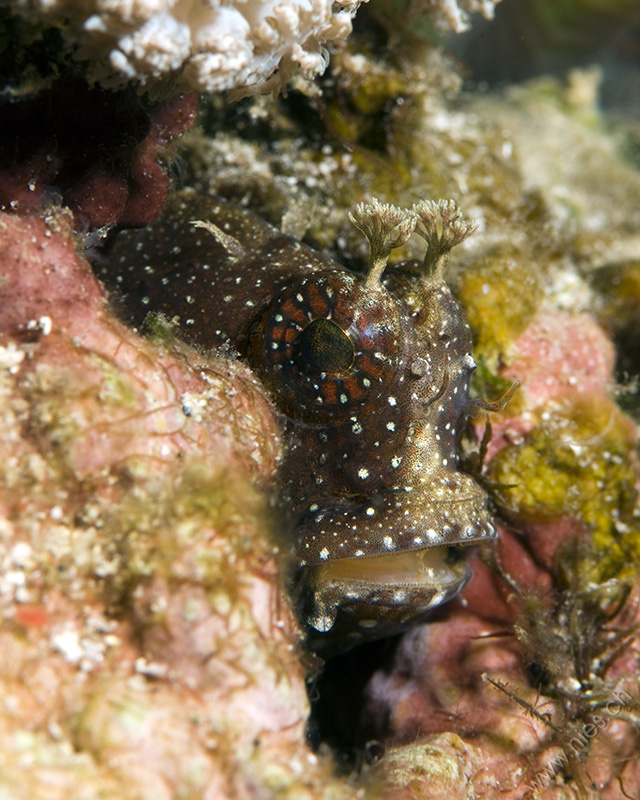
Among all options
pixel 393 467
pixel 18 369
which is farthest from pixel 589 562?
pixel 18 369

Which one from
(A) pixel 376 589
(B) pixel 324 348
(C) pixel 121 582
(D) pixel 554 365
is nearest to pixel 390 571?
(A) pixel 376 589

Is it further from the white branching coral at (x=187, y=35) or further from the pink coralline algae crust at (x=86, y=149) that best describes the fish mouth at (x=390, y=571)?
the white branching coral at (x=187, y=35)

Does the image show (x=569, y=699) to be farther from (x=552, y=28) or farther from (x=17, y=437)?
(x=552, y=28)

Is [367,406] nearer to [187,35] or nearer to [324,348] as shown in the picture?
[324,348]

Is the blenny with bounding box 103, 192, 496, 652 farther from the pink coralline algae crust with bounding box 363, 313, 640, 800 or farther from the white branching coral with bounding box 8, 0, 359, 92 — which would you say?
the white branching coral with bounding box 8, 0, 359, 92

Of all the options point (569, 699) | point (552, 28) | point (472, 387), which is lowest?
point (569, 699)

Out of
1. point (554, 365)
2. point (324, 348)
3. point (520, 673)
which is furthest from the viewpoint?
point (554, 365)

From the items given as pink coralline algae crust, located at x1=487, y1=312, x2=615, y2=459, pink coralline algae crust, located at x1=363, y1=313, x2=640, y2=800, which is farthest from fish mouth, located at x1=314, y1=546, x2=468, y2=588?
pink coralline algae crust, located at x1=487, y1=312, x2=615, y2=459
